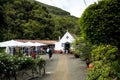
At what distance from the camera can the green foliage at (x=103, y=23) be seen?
475 inches

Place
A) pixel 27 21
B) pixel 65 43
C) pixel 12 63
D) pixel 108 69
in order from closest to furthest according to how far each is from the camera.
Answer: pixel 108 69 < pixel 12 63 < pixel 65 43 < pixel 27 21

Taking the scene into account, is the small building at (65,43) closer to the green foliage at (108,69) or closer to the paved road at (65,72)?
the paved road at (65,72)

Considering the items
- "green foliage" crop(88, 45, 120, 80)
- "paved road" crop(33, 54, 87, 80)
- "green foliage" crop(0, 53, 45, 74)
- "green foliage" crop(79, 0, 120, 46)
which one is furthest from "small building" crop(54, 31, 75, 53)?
"green foliage" crop(79, 0, 120, 46)

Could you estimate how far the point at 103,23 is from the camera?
40.2ft

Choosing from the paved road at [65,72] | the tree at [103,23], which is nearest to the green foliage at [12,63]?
the paved road at [65,72]

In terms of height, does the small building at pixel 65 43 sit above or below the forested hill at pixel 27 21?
below

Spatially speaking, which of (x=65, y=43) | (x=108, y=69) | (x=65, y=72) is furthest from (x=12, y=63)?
(x=65, y=43)

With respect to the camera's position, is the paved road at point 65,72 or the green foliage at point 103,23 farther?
the paved road at point 65,72

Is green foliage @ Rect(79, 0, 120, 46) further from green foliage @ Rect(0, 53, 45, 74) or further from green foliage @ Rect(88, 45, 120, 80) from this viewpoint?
green foliage @ Rect(0, 53, 45, 74)

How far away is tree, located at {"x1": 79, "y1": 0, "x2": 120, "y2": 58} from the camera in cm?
1205

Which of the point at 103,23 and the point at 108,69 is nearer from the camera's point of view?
the point at 103,23

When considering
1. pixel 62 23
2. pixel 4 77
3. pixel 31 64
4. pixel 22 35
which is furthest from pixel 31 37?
pixel 4 77

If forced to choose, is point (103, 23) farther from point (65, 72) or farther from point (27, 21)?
point (27, 21)

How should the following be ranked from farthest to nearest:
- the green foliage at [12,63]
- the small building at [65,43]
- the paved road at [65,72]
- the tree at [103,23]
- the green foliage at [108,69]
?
the small building at [65,43]
the paved road at [65,72]
the green foliage at [12,63]
the green foliage at [108,69]
the tree at [103,23]
